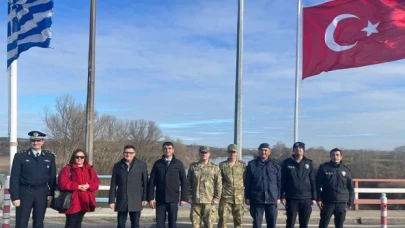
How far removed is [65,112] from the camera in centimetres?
4169

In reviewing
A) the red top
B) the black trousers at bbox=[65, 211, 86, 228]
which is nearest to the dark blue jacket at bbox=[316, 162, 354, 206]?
the red top

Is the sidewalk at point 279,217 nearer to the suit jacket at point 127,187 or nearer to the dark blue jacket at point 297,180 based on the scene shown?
the dark blue jacket at point 297,180

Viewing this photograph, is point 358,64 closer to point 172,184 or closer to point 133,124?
point 172,184

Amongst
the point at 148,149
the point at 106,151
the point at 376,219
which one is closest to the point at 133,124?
the point at 148,149

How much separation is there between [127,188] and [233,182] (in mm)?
1899

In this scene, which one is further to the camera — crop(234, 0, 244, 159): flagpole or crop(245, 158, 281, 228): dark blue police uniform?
crop(234, 0, 244, 159): flagpole

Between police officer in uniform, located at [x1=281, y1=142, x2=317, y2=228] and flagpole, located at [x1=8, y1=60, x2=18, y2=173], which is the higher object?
flagpole, located at [x1=8, y1=60, x2=18, y2=173]

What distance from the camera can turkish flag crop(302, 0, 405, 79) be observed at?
9992 millimetres

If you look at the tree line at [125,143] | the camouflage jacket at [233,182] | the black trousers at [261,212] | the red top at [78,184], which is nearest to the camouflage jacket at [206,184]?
the camouflage jacket at [233,182]

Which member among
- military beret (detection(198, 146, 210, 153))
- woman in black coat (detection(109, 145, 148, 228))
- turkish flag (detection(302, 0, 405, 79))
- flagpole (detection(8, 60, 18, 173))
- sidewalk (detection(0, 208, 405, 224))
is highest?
turkish flag (detection(302, 0, 405, 79))

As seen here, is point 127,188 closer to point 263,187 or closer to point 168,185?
point 168,185

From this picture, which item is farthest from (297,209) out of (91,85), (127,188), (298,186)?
(91,85)

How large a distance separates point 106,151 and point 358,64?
34.5 m

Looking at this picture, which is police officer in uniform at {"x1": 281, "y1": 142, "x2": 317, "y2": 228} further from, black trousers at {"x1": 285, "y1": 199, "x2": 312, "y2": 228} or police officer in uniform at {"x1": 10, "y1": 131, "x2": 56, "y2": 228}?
police officer in uniform at {"x1": 10, "y1": 131, "x2": 56, "y2": 228}
